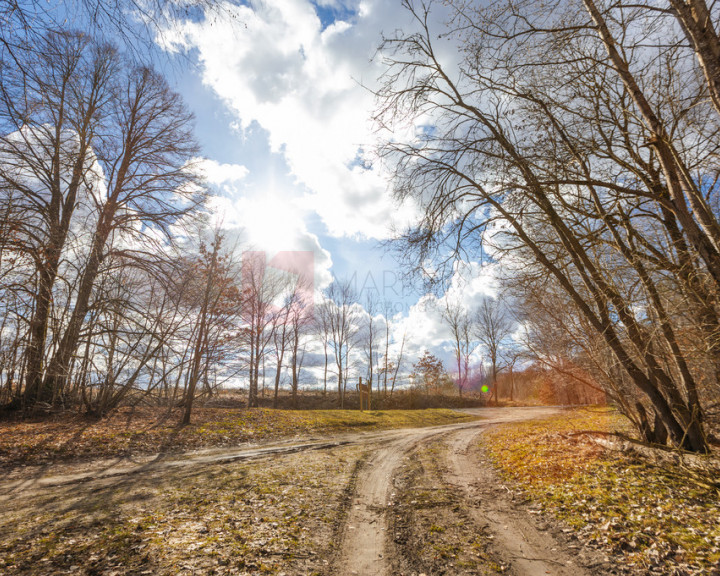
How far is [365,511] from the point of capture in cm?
523

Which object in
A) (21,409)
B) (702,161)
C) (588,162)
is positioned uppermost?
(588,162)

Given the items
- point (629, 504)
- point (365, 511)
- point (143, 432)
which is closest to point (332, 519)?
point (365, 511)

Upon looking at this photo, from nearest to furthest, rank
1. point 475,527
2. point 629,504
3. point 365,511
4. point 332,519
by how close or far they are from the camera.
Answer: point 475,527
point 332,519
point 629,504
point 365,511

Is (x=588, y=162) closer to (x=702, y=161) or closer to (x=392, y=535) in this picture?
(x=702, y=161)

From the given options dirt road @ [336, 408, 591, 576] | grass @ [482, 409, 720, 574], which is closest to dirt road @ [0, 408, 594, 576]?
dirt road @ [336, 408, 591, 576]

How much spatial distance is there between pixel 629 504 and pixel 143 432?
1295 cm

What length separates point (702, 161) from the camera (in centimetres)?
593

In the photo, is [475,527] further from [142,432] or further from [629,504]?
[142,432]

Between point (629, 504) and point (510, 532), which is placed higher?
point (629, 504)

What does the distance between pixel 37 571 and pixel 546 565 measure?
5.47 meters

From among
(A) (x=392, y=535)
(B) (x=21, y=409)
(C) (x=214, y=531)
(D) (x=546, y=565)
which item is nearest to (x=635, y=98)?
(D) (x=546, y=565)

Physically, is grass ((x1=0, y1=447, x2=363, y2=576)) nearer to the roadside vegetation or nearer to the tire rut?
the tire rut

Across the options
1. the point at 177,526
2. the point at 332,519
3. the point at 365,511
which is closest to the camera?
the point at 177,526

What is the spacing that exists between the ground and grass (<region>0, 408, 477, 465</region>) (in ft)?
3.46
